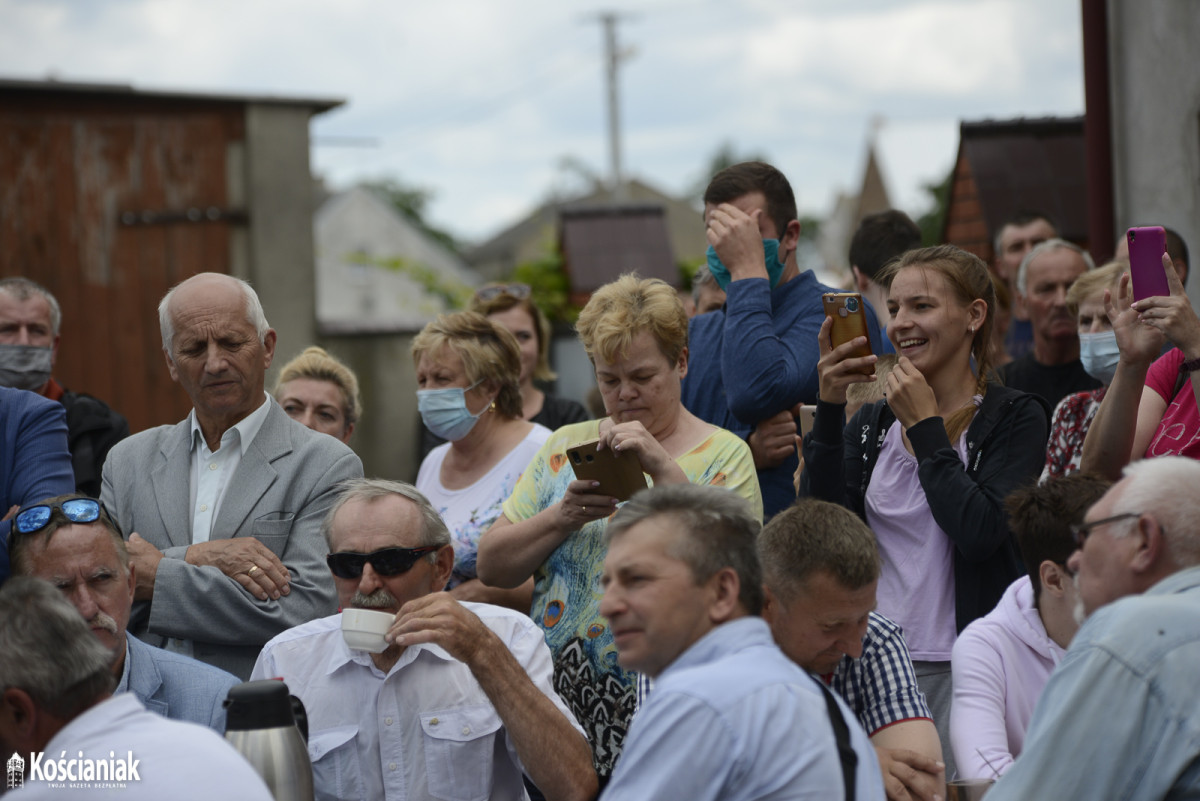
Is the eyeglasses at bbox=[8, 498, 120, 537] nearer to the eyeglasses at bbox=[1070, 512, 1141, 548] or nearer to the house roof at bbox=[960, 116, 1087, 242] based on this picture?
the eyeglasses at bbox=[1070, 512, 1141, 548]

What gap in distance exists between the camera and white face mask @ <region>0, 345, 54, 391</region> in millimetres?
5109

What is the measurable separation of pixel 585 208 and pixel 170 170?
5.82 meters

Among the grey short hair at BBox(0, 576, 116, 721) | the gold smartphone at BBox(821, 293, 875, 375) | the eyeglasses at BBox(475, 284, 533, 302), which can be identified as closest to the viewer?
the grey short hair at BBox(0, 576, 116, 721)

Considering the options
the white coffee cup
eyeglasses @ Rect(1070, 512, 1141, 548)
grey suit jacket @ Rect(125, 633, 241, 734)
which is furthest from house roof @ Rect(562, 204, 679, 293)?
eyeglasses @ Rect(1070, 512, 1141, 548)

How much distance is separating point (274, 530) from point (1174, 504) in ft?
8.57

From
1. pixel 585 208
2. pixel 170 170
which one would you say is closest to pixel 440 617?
pixel 170 170

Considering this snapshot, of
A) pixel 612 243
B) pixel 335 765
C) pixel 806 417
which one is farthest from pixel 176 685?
pixel 612 243

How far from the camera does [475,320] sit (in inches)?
201

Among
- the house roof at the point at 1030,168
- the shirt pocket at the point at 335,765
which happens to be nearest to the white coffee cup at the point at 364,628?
the shirt pocket at the point at 335,765

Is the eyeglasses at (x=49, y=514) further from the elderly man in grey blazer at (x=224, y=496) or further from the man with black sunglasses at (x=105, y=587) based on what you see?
the elderly man in grey blazer at (x=224, y=496)

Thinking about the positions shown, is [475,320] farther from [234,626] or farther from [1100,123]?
[1100,123]

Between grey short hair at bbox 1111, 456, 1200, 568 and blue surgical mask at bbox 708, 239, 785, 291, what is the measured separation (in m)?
1.95

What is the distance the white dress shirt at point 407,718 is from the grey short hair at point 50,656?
3.07 feet

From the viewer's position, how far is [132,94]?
31.5 feet
